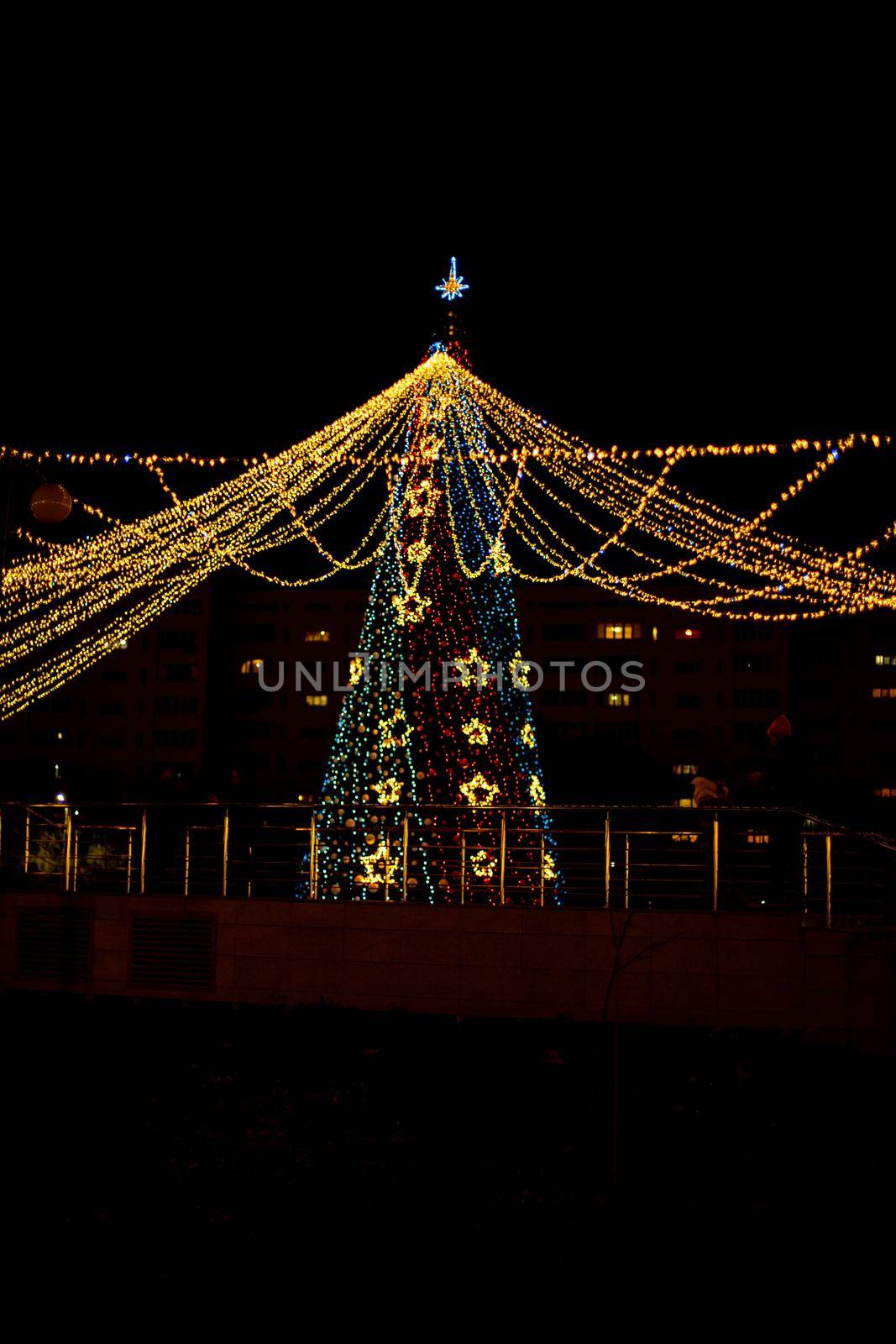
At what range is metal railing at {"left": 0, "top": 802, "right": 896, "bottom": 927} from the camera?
932 cm

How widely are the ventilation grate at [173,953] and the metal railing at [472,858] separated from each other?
343 mm

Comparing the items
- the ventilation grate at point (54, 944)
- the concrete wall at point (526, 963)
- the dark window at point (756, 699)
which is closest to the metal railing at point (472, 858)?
the concrete wall at point (526, 963)

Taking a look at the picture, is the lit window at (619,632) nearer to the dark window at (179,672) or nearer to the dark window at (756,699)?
the dark window at (756,699)

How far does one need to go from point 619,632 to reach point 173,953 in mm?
58895

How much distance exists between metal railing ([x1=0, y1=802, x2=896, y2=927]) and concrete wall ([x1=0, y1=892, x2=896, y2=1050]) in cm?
29

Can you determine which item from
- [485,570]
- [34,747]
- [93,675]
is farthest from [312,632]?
[485,570]

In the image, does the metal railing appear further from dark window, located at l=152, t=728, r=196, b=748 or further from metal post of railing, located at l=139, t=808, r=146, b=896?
dark window, located at l=152, t=728, r=196, b=748

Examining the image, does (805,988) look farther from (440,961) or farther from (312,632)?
(312,632)

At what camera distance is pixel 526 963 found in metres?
9.17

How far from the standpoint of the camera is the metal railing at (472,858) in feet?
30.6

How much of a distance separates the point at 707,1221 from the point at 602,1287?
0.96m

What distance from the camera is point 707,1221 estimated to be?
546cm

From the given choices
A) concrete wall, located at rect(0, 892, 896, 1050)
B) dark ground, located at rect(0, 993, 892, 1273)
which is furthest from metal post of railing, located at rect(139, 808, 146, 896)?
dark ground, located at rect(0, 993, 892, 1273)

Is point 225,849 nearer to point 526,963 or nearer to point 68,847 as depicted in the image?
point 68,847
